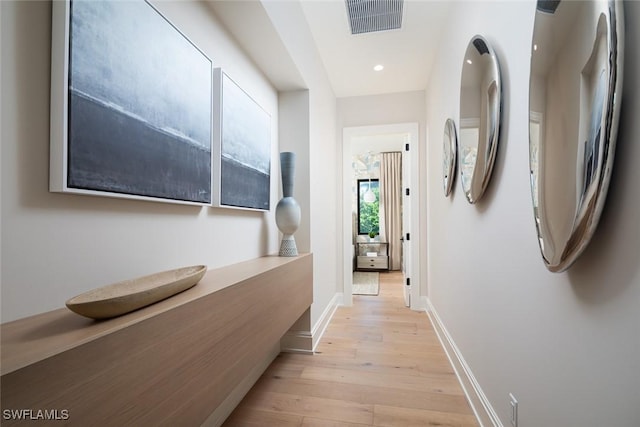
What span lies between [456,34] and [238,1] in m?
1.57

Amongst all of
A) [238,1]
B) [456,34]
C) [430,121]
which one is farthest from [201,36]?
[430,121]

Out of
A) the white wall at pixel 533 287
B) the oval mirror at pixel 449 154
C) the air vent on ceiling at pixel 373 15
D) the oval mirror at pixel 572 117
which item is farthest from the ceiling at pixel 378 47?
the oval mirror at pixel 572 117

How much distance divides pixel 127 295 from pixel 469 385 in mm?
1889

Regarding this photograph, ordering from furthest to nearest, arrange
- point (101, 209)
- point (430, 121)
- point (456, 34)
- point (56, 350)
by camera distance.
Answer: point (430, 121)
point (456, 34)
point (101, 209)
point (56, 350)

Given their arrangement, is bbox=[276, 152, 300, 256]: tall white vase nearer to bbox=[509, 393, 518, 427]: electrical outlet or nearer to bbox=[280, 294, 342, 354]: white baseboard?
bbox=[280, 294, 342, 354]: white baseboard

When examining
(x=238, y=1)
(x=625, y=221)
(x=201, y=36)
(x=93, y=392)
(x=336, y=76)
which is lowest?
(x=93, y=392)

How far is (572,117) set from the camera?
73cm

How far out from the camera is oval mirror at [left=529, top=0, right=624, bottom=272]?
63 centimetres

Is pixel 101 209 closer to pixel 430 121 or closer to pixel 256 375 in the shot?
pixel 256 375

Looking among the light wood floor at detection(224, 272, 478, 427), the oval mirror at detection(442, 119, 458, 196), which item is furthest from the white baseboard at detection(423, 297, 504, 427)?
the oval mirror at detection(442, 119, 458, 196)

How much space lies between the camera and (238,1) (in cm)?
149

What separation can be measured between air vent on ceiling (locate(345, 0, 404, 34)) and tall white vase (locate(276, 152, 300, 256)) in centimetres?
128

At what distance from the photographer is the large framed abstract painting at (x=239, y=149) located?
155 centimetres

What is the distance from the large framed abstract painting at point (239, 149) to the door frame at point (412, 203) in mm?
1778
